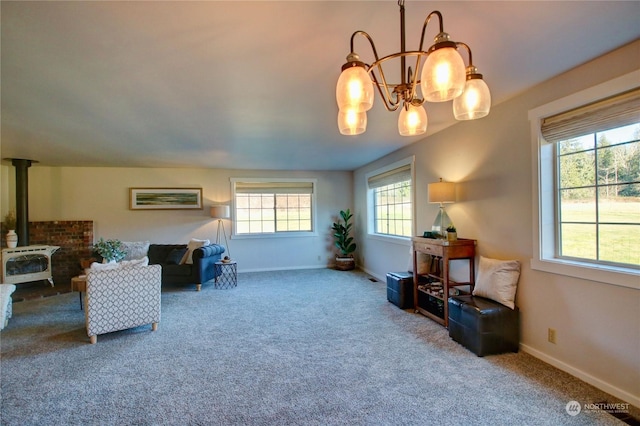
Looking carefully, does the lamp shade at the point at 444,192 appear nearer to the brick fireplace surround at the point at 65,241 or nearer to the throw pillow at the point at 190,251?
the throw pillow at the point at 190,251

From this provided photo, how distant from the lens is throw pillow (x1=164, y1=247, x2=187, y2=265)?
545 cm

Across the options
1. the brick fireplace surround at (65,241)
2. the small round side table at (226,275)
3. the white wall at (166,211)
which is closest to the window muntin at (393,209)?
the white wall at (166,211)

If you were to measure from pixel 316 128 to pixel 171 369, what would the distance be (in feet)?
9.46

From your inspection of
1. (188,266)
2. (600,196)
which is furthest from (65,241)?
(600,196)

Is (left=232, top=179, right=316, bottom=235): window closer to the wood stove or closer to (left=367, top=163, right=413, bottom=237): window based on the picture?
(left=367, top=163, right=413, bottom=237): window

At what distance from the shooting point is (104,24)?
170 centimetres

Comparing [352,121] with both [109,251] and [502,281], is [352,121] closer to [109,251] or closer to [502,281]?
[502,281]

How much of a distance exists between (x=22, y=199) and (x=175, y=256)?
2870mm

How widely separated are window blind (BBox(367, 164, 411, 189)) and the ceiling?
1155 millimetres

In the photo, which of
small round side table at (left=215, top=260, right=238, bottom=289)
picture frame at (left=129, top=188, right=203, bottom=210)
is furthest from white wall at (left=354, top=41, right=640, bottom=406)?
picture frame at (left=129, top=188, right=203, bottom=210)

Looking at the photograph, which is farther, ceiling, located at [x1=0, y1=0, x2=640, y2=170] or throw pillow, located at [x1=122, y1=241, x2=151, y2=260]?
throw pillow, located at [x1=122, y1=241, x2=151, y2=260]

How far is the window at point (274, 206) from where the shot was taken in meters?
6.82

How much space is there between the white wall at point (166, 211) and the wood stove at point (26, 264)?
2.90 feet

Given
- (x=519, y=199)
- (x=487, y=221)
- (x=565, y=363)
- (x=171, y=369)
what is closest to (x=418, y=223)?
(x=487, y=221)
